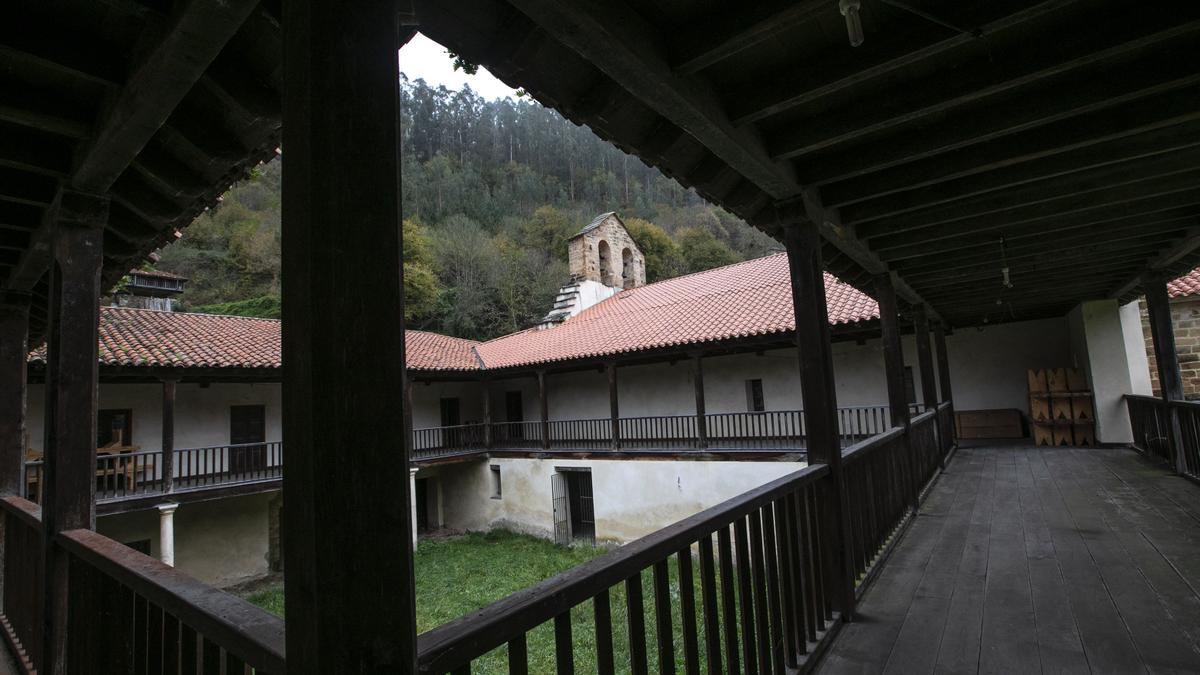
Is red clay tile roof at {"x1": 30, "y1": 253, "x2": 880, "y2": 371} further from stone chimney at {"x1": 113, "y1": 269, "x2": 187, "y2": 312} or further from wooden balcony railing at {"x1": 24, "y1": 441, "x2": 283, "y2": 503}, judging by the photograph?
stone chimney at {"x1": 113, "y1": 269, "x2": 187, "y2": 312}

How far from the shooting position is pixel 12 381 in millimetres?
4453

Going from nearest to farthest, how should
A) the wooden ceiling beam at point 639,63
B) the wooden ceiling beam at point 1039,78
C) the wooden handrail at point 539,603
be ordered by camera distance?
the wooden handrail at point 539,603 < the wooden ceiling beam at point 639,63 < the wooden ceiling beam at point 1039,78

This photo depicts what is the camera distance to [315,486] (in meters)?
0.96

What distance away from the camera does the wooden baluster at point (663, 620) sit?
171 cm

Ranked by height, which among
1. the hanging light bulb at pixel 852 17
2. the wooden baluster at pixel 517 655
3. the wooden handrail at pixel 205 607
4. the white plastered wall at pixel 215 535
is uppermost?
the hanging light bulb at pixel 852 17

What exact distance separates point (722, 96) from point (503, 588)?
403 inches

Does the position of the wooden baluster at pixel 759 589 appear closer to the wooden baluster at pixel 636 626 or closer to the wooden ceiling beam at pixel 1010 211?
the wooden baluster at pixel 636 626

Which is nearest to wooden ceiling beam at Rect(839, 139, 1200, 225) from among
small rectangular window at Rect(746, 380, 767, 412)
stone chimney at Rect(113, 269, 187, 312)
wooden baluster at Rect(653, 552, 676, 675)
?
wooden baluster at Rect(653, 552, 676, 675)

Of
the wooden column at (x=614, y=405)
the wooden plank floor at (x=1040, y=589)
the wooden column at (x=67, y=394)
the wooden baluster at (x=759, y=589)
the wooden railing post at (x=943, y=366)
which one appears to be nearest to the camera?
the wooden baluster at (x=759, y=589)

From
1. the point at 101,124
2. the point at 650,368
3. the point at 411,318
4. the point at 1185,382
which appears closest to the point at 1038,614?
the point at 101,124

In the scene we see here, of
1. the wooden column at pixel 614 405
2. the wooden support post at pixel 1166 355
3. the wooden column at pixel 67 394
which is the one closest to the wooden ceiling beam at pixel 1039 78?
the wooden column at pixel 67 394

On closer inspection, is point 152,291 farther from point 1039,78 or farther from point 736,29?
point 1039,78

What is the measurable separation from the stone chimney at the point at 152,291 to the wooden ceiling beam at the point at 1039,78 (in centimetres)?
2525

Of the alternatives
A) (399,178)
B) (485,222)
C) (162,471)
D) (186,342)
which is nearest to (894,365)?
(399,178)
